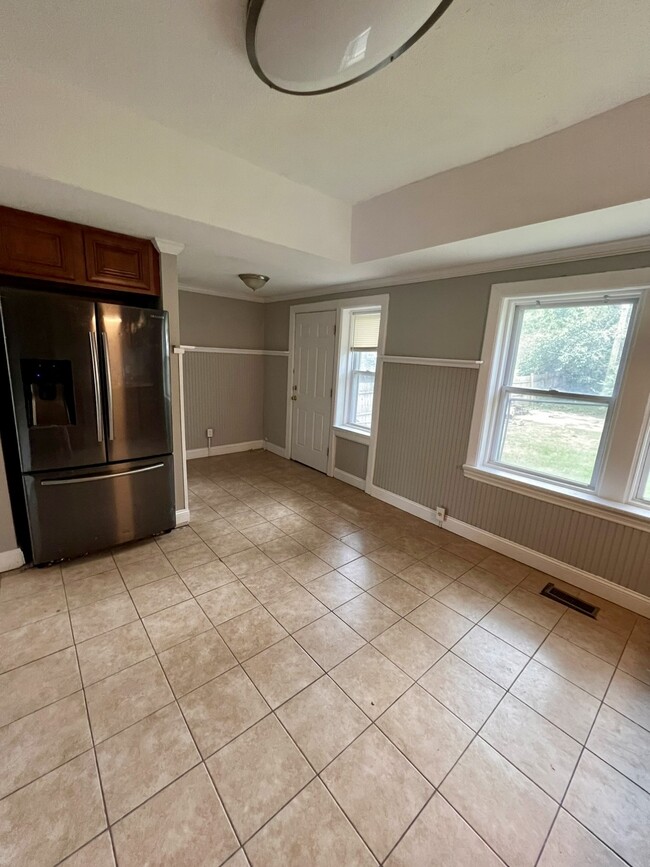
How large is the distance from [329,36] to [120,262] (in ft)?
6.23

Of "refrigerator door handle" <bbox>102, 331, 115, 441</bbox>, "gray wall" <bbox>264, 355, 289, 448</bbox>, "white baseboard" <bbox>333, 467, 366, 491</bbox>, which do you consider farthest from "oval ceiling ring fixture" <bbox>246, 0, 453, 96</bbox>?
"gray wall" <bbox>264, 355, 289, 448</bbox>

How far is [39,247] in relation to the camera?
82.4 inches

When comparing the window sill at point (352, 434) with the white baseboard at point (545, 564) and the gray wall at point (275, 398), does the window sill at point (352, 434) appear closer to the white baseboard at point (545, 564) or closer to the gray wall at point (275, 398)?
the white baseboard at point (545, 564)

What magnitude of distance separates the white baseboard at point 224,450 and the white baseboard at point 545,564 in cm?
272

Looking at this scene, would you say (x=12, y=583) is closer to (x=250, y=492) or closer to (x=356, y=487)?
(x=250, y=492)

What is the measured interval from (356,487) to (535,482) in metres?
1.91

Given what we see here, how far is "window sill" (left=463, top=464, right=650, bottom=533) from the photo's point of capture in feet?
7.20

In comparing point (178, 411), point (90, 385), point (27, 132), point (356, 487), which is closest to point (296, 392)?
point (356, 487)

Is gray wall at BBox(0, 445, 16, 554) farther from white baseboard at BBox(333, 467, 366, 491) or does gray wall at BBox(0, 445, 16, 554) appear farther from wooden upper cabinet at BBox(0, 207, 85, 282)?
white baseboard at BBox(333, 467, 366, 491)

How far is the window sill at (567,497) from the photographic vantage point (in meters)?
2.19

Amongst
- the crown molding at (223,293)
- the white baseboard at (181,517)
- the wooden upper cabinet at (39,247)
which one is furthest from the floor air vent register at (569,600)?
the crown molding at (223,293)

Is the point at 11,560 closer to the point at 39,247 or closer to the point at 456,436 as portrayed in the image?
the point at 39,247

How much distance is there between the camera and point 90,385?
7.33 feet

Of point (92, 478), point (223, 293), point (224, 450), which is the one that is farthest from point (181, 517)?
point (223, 293)
